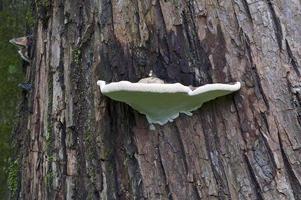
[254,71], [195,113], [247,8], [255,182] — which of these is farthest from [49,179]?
[247,8]

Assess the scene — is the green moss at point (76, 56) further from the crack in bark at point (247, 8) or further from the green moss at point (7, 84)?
the green moss at point (7, 84)

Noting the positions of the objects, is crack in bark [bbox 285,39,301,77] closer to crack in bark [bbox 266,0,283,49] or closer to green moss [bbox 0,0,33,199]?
crack in bark [bbox 266,0,283,49]

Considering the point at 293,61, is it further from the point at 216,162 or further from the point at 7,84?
the point at 7,84

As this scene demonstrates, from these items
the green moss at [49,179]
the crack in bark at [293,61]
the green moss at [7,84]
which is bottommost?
the green moss at [49,179]

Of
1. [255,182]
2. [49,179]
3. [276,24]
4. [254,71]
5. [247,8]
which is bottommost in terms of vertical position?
[255,182]

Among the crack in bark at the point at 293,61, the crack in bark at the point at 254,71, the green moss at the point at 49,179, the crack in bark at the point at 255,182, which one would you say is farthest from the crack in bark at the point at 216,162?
the green moss at the point at 49,179

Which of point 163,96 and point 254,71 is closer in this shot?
point 163,96
